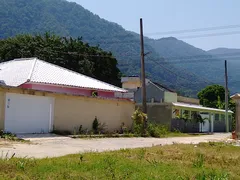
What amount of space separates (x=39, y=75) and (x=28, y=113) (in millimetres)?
7643

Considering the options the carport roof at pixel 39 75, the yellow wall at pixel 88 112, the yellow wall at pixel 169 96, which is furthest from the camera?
the yellow wall at pixel 169 96

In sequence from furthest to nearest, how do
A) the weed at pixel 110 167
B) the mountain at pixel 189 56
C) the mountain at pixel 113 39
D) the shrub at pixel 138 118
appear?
the mountain at pixel 189 56 < the mountain at pixel 113 39 < the shrub at pixel 138 118 < the weed at pixel 110 167

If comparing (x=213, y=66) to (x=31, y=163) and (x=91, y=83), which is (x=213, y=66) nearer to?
(x=91, y=83)

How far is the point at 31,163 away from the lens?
32.2 ft

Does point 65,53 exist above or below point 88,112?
above

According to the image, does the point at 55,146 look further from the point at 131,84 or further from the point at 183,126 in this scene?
the point at 131,84

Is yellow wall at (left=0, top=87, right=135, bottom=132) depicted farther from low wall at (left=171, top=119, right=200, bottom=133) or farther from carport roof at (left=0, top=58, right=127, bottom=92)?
low wall at (left=171, top=119, right=200, bottom=133)

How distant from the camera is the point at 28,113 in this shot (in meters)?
21.7

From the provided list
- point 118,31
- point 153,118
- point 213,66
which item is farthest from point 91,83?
point 213,66

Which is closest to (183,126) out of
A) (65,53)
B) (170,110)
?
(170,110)

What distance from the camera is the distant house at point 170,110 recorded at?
127ft

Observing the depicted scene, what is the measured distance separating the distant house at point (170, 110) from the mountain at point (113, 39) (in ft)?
71.5

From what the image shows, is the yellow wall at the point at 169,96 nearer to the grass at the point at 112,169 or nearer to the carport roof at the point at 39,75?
the carport roof at the point at 39,75

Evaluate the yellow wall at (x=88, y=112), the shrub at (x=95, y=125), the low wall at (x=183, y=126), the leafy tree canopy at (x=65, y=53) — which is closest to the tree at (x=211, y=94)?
the leafy tree canopy at (x=65, y=53)
